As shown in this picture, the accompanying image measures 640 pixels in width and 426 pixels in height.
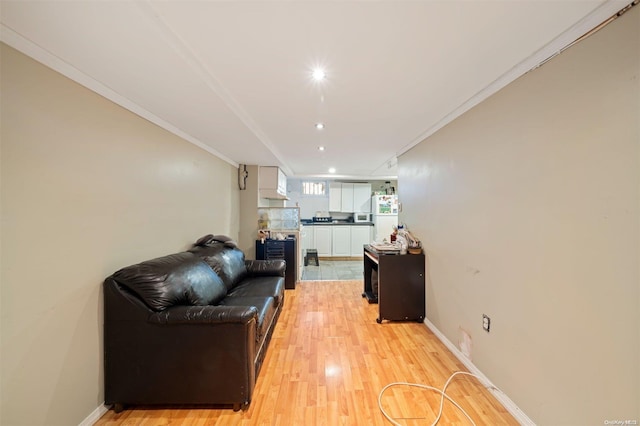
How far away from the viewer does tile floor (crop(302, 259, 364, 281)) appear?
4.60 meters

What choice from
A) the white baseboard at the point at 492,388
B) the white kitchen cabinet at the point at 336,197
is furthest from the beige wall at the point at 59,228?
the white kitchen cabinet at the point at 336,197

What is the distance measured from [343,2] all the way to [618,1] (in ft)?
3.70

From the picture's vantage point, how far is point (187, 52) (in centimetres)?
127

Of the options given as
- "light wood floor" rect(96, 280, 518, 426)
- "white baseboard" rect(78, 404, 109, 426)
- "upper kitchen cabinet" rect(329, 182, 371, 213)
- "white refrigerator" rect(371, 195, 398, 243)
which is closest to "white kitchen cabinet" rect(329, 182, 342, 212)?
"upper kitchen cabinet" rect(329, 182, 371, 213)

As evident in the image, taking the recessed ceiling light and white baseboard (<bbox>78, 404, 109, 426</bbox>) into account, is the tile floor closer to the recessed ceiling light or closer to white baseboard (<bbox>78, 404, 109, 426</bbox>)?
white baseboard (<bbox>78, 404, 109, 426</bbox>)

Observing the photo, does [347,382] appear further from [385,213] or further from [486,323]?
[385,213]

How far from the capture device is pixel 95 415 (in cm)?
145

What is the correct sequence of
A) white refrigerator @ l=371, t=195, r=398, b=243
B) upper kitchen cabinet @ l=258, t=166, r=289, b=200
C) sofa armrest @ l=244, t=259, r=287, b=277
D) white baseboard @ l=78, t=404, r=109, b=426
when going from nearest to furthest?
white baseboard @ l=78, t=404, r=109, b=426 → sofa armrest @ l=244, t=259, r=287, b=277 → upper kitchen cabinet @ l=258, t=166, r=289, b=200 → white refrigerator @ l=371, t=195, r=398, b=243

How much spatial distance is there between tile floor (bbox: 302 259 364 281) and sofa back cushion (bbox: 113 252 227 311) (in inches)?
101

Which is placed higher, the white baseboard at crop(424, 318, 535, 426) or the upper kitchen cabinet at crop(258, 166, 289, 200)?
the upper kitchen cabinet at crop(258, 166, 289, 200)

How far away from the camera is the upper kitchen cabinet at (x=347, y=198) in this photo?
6.48m

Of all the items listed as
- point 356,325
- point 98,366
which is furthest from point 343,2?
point 356,325

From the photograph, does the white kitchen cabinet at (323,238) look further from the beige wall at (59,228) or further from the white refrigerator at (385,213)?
the beige wall at (59,228)

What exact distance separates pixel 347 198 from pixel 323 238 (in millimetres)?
1304
